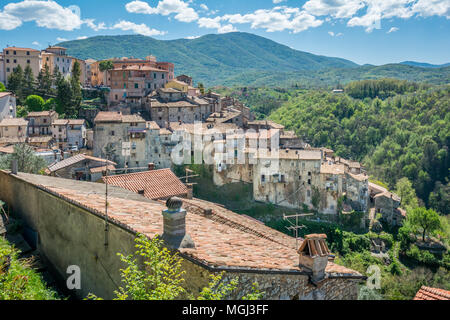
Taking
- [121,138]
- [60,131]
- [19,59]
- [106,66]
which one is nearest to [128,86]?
[60,131]

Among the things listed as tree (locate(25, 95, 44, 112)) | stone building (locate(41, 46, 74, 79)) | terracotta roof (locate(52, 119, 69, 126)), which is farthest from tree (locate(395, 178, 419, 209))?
stone building (locate(41, 46, 74, 79))

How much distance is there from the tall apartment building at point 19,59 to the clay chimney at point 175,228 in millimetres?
64458

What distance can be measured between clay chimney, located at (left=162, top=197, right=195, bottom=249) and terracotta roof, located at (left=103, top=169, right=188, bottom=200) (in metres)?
12.6

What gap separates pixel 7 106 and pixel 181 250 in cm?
4923

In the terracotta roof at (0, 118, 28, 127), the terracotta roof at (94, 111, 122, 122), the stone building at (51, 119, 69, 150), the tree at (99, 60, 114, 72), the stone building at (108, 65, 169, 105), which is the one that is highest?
the tree at (99, 60, 114, 72)

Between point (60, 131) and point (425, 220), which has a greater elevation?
point (60, 131)

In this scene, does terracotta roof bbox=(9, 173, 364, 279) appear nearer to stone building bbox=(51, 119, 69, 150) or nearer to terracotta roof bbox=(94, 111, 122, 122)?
terracotta roof bbox=(94, 111, 122, 122)

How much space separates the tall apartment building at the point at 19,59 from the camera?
60.4 metres

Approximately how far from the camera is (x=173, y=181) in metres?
22.5

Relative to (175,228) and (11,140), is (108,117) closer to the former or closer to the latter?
(11,140)

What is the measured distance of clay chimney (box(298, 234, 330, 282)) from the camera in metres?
7.56

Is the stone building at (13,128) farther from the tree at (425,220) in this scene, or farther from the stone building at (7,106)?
the tree at (425,220)

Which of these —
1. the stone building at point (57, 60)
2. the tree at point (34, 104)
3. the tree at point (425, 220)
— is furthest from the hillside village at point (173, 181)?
the tree at point (34, 104)

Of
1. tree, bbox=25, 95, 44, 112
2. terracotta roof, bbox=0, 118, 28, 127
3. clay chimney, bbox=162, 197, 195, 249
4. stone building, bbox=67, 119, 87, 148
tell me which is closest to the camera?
clay chimney, bbox=162, 197, 195, 249
